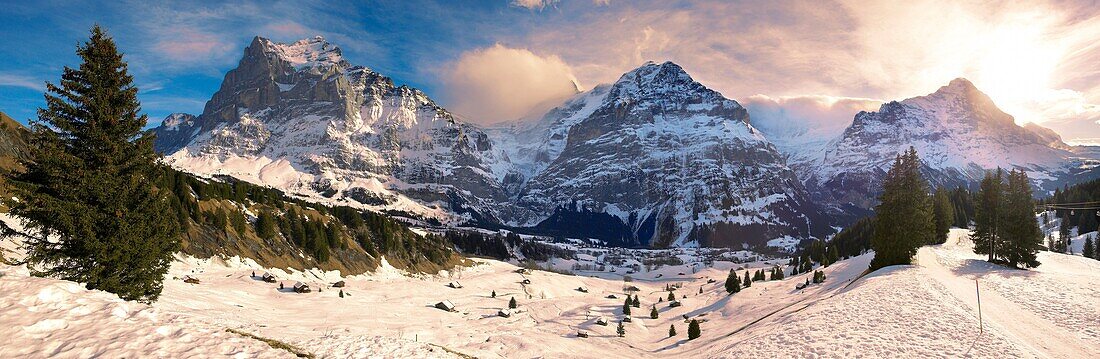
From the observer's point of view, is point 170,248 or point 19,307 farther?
point 170,248

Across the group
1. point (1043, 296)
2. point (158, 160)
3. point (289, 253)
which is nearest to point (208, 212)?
point (289, 253)

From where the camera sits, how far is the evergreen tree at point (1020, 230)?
62.0 meters

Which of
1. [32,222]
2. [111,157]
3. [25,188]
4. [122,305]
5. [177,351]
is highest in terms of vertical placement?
[111,157]

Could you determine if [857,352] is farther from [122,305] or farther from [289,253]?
[289,253]

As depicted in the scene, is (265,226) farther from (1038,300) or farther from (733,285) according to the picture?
(1038,300)

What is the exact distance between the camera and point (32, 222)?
77.9 ft

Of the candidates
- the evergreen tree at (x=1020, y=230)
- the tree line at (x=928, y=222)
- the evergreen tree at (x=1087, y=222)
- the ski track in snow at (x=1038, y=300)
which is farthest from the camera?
the evergreen tree at (x=1087, y=222)

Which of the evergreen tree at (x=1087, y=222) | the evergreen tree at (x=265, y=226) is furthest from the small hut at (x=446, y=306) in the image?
the evergreen tree at (x=1087, y=222)

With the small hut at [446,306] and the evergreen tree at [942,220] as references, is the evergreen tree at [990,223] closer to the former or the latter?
the evergreen tree at [942,220]

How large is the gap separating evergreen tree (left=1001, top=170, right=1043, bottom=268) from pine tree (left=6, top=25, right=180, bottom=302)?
8458 cm

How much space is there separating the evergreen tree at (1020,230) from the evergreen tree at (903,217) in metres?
7.85

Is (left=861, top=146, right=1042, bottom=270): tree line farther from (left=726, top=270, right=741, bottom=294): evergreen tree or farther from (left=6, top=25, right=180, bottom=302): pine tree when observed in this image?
(left=6, top=25, right=180, bottom=302): pine tree

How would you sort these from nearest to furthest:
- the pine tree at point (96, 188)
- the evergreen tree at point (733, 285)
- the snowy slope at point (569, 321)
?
the snowy slope at point (569, 321)
the pine tree at point (96, 188)
the evergreen tree at point (733, 285)

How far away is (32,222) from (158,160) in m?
6.36
